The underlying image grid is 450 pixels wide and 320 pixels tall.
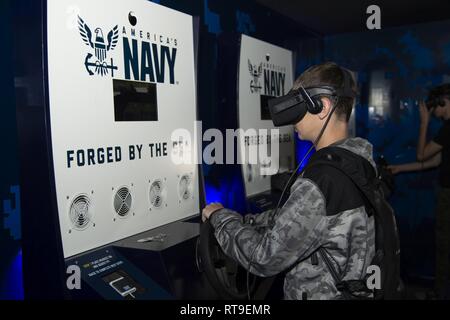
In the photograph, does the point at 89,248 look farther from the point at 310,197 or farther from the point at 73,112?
the point at 310,197

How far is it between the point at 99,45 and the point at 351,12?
2566 mm

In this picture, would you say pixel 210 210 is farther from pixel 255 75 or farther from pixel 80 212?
pixel 255 75

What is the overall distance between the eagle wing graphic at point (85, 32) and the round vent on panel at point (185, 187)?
73 centimetres

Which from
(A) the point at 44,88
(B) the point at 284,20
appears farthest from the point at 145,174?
(B) the point at 284,20

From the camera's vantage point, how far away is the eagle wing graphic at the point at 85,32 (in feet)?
4.76

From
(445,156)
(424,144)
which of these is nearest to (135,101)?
(445,156)

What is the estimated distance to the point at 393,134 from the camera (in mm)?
4344

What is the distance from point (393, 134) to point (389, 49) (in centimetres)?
83

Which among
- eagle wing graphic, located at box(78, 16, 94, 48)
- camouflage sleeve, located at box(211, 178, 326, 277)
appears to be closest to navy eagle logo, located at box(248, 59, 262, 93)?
eagle wing graphic, located at box(78, 16, 94, 48)

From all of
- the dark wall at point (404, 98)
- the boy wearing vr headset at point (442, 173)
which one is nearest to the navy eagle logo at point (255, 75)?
the boy wearing vr headset at point (442, 173)

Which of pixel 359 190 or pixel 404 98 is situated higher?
pixel 404 98

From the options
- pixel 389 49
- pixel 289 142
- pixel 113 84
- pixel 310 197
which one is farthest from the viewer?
pixel 389 49

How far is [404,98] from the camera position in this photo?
168 inches

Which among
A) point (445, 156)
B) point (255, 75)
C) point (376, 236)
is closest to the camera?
point (376, 236)
